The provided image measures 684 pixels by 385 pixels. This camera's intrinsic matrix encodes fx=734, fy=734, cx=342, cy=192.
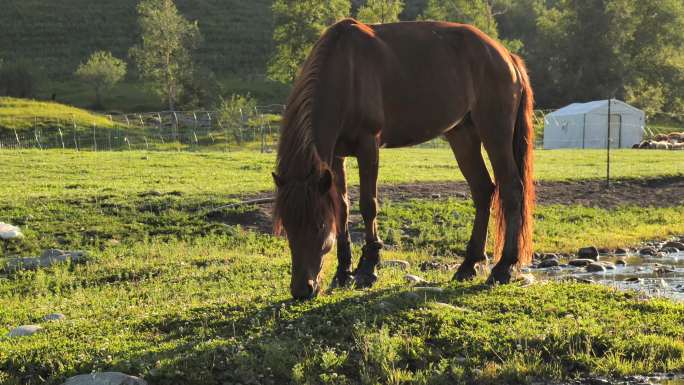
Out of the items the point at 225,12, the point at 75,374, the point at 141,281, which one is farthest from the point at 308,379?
the point at 225,12

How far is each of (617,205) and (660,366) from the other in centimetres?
1254

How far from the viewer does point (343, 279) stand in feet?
26.2

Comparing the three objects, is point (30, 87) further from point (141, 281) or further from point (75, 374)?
point (75, 374)

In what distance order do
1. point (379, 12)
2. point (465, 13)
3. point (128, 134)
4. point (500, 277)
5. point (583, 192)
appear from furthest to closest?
1. point (465, 13)
2. point (379, 12)
3. point (128, 134)
4. point (583, 192)
5. point (500, 277)

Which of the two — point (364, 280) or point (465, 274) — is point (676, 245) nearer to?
point (465, 274)

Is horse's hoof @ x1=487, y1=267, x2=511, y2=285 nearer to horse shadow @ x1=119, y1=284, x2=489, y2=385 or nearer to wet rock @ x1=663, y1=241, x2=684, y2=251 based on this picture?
horse shadow @ x1=119, y1=284, x2=489, y2=385

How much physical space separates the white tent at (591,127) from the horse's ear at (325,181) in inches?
1635

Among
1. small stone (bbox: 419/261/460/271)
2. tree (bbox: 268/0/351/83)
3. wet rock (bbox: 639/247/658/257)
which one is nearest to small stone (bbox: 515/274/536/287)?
small stone (bbox: 419/261/460/271)

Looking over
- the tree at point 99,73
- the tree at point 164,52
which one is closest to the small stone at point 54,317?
the tree at point 164,52

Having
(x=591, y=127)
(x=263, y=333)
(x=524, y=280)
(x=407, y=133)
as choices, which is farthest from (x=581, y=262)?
(x=591, y=127)

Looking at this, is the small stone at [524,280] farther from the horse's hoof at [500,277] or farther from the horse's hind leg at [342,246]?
the horse's hind leg at [342,246]

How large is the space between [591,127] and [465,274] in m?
41.0

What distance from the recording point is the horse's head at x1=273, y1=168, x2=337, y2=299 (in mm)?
6242

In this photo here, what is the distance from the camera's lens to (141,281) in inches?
385
